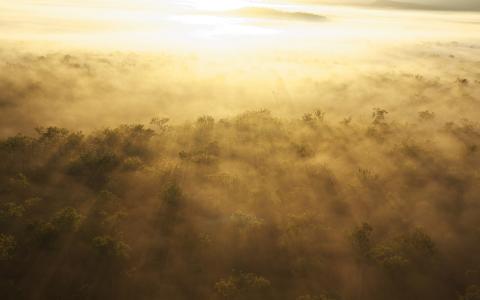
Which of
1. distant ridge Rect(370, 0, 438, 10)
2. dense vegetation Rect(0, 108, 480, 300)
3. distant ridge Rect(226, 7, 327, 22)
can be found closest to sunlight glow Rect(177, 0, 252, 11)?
distant ridge Rect(226, 7, 327, 22)

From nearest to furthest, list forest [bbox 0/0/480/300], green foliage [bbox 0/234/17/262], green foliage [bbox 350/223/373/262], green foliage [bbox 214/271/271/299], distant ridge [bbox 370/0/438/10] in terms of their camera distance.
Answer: green foliage [bbox 214/271/271/299]
green foliage [bbox 0/234/17/262]
forest [bbox 0/0/480/300]
green foliage [bbox 350/223/373/262]
distant ridge [bbox 370/0/438/10]

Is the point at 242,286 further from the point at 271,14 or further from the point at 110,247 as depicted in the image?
the point at 271,14

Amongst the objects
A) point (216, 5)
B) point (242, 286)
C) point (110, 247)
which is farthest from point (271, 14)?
point (242, 286)

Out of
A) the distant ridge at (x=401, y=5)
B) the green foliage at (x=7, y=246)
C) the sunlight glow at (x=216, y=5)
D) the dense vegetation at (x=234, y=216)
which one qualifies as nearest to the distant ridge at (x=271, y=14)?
the sunlight glow at (x=216, y=5)

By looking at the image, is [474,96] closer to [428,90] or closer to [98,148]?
[428,90]

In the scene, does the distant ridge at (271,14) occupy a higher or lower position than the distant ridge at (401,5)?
lower

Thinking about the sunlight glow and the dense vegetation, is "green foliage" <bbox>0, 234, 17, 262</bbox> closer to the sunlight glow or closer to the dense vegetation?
the dense vegetation

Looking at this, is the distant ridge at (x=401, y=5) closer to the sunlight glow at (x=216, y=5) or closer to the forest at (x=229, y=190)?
the sunlight glow at (x=216, y=5)

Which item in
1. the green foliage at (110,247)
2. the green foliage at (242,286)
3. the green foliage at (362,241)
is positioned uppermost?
the green foliage at (110,247)
